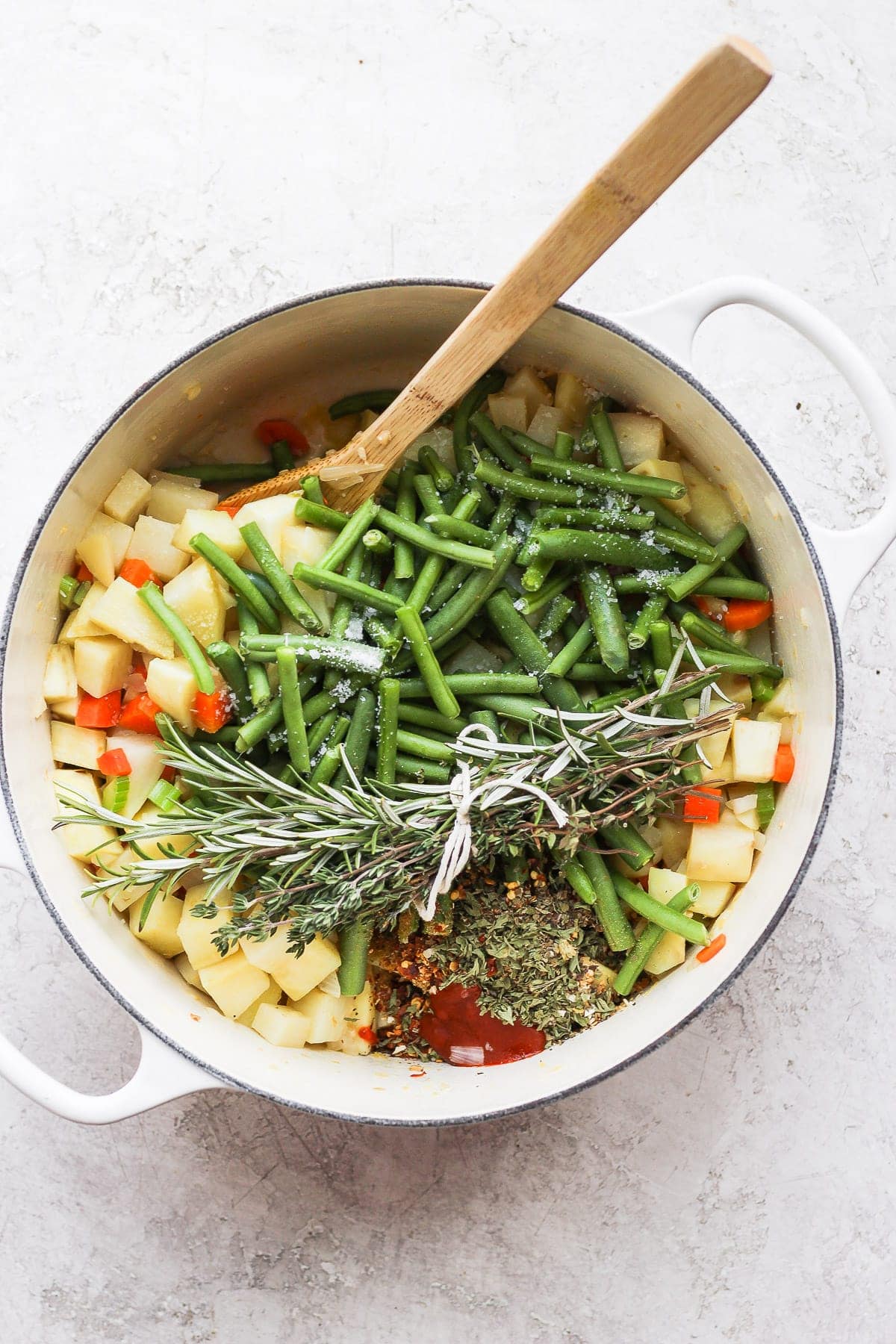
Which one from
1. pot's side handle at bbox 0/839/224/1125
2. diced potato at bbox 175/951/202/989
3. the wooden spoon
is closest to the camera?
the wooden spoon

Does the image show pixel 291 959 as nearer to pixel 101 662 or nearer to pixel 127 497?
pixel 101 662

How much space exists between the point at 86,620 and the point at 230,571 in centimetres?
32

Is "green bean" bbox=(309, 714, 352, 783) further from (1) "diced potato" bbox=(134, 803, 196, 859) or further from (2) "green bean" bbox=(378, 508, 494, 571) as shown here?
(2) "green bean" bbox=(378, 508, 494, 571)

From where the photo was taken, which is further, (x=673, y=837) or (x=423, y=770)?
(x=673, y=837)

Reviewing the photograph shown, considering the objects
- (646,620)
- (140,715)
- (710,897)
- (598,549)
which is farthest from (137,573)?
(710,897)

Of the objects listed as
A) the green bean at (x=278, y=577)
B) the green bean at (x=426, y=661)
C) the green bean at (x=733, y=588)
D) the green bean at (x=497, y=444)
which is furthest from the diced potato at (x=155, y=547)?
the green bean at (x=733, y=588)

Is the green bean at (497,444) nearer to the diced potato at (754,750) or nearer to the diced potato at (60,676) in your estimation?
the diced potato at (754,750)

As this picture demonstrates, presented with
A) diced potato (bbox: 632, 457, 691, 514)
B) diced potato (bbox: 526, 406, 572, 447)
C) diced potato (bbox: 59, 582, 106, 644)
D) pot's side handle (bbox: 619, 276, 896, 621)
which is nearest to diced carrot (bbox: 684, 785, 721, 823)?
pot's side handle (bbox: 619, 276, 896, 621)

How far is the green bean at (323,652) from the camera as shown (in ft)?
6.79

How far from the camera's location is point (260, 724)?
81.7 inches

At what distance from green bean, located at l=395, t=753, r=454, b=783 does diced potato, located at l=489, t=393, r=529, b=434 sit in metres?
0.74

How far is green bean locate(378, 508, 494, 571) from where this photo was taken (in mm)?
2094

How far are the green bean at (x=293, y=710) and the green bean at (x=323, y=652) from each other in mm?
33

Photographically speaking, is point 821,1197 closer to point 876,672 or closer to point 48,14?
point 876,672
